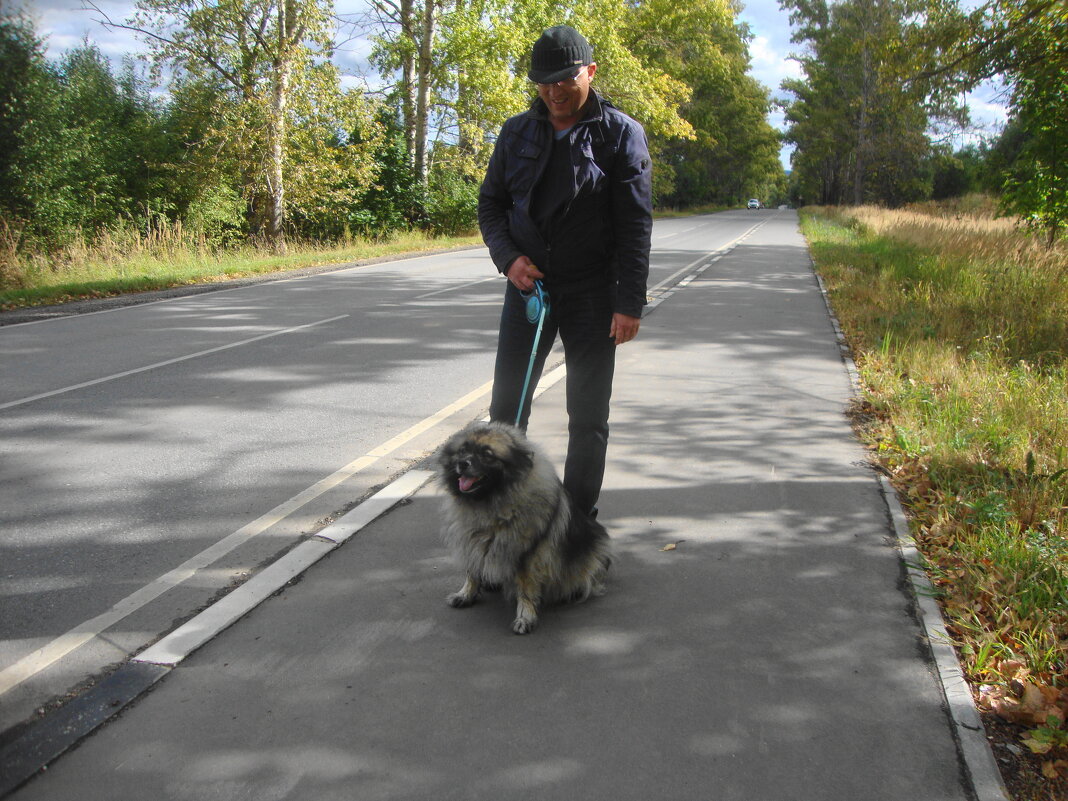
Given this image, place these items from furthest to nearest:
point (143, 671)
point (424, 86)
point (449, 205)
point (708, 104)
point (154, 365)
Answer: point (708, 104) < point (449, 205) < point (424, 86) < point (154, 365) < point (143, 671)

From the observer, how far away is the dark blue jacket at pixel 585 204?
3566 millimetres

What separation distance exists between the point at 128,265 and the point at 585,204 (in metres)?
15.9

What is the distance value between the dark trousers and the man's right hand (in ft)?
0.46

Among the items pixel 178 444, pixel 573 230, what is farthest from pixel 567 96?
pixel 178 444

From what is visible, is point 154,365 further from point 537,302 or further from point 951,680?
point 951,680

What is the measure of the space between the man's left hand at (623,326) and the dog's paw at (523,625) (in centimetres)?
128

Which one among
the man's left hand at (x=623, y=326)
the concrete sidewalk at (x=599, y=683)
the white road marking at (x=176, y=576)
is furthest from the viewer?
the man's left hand at (x=623, y=326)

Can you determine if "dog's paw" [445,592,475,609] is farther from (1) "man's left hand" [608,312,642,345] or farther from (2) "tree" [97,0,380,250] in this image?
(2) "tree" [97,0,380,250]

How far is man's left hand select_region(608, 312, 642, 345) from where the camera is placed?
371 centimetres

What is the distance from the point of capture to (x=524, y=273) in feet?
12.1

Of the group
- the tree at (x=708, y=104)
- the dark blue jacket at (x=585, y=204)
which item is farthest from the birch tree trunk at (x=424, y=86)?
the dark blue jacket at (x=585, y=204)

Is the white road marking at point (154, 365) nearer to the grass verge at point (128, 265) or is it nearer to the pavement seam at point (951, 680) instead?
the grass verge at point (128, 265)

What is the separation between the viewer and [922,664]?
3.29 meters

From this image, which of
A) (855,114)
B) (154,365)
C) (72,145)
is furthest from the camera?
(855,114)
